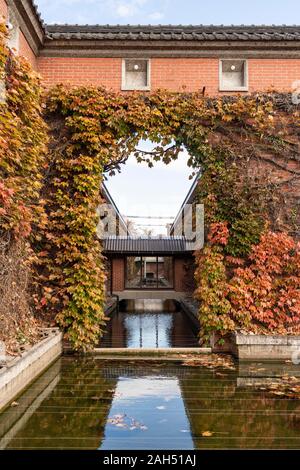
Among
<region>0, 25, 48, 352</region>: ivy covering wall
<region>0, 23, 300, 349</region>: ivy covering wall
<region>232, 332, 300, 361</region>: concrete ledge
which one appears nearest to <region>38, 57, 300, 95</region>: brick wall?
<region>0, 23, 300, 349</region>: ivy covering wall

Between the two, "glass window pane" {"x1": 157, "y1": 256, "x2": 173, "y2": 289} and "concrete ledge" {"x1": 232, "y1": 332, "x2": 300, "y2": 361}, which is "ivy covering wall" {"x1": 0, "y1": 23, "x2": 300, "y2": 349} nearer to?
"concrete ledge" {"x1": 232, "y1": 332, "x2": 300, "y2": 361}

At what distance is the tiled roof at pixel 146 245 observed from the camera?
1978 centimetres

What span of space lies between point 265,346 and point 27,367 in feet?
12.2

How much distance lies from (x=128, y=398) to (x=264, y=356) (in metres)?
2.91

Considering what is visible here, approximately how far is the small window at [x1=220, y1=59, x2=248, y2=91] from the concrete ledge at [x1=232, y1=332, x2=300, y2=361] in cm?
698

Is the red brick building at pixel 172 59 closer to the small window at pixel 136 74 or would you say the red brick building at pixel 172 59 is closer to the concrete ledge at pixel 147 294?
the small window at pixel 136 74

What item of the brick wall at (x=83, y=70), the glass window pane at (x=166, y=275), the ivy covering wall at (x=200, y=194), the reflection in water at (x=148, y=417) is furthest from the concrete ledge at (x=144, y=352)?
the glass window pane at (x=166, y=275)

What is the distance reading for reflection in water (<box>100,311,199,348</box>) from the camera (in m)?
7.84

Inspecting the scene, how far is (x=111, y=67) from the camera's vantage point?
1077cm

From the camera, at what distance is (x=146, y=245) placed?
66.9ft

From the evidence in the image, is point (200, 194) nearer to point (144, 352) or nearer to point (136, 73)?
point (144, 352)

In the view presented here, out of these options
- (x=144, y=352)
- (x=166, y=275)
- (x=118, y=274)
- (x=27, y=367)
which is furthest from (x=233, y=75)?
(x=166, y=275)
